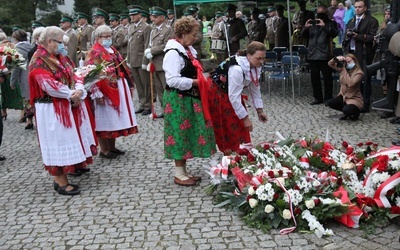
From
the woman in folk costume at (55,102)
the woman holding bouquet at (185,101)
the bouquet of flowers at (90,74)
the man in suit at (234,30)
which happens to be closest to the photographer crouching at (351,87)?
the woman holding bouquet at (185,101)

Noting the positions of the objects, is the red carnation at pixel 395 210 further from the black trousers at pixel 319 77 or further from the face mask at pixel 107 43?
the black trousers at pixel 319 77

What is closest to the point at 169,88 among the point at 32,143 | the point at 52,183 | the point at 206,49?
the point at 52,183

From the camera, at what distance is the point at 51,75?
538 cm

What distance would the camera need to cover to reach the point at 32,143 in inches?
337

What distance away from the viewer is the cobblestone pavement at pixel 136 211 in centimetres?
434

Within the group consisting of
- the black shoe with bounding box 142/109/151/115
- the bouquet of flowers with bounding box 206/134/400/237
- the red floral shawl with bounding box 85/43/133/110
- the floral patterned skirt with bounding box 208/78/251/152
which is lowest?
the black shoe with bounding box 142/109/151/115

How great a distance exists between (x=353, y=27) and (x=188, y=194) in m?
5.51

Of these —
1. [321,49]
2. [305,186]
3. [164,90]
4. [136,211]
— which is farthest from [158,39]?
[305,186]

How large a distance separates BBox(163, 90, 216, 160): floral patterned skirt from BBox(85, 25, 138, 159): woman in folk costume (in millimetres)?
1491

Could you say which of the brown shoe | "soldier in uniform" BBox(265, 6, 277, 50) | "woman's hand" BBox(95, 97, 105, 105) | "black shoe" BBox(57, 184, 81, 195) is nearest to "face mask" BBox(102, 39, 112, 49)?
"woman's hand" BBox(95, 97, 105, 105)

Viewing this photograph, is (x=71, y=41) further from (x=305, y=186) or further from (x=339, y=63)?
(x=305, y=186)

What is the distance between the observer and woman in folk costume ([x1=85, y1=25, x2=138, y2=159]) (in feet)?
22.1

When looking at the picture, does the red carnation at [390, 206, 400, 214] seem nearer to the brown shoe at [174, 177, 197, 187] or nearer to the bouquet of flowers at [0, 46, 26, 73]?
the brown shoe at [174, 177, 197, 187]

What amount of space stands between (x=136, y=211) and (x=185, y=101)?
1245 mm
